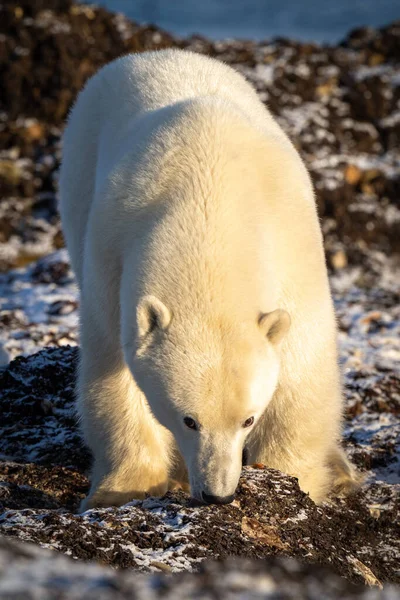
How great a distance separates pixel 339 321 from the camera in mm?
8703

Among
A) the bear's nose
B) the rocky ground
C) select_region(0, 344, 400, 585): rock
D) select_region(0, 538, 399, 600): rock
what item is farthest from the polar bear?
select_region(0, 538, 399, 600): rock

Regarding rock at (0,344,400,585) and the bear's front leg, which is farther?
the bear's front leg

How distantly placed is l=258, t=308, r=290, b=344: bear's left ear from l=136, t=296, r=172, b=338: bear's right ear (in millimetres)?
412

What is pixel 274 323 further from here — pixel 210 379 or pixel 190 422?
pixel 190 422

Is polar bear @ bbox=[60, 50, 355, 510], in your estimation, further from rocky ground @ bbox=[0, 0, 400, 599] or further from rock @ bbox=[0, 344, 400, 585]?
rocky ground @ bbox=[0, 0, 400, 599]

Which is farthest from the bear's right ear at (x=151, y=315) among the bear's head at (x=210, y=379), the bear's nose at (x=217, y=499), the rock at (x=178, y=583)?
the rock at (x=178, y=583)

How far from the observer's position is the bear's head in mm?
3105

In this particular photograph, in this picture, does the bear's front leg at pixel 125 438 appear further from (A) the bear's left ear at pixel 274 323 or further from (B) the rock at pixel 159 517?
(A) the bear's left ear at pixel 274 323

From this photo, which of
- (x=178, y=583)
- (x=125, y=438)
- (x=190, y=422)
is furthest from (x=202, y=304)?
(x=178, y=583)

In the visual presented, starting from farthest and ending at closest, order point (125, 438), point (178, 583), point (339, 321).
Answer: point (339, 321) → point (125, 438) → point (178, 583)

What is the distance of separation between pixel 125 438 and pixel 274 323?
129 centimetres

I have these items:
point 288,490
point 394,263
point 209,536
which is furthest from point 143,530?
point 394,263

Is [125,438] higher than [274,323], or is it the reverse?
[274,323]

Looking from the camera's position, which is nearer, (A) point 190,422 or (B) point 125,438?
(A) point 190,422
